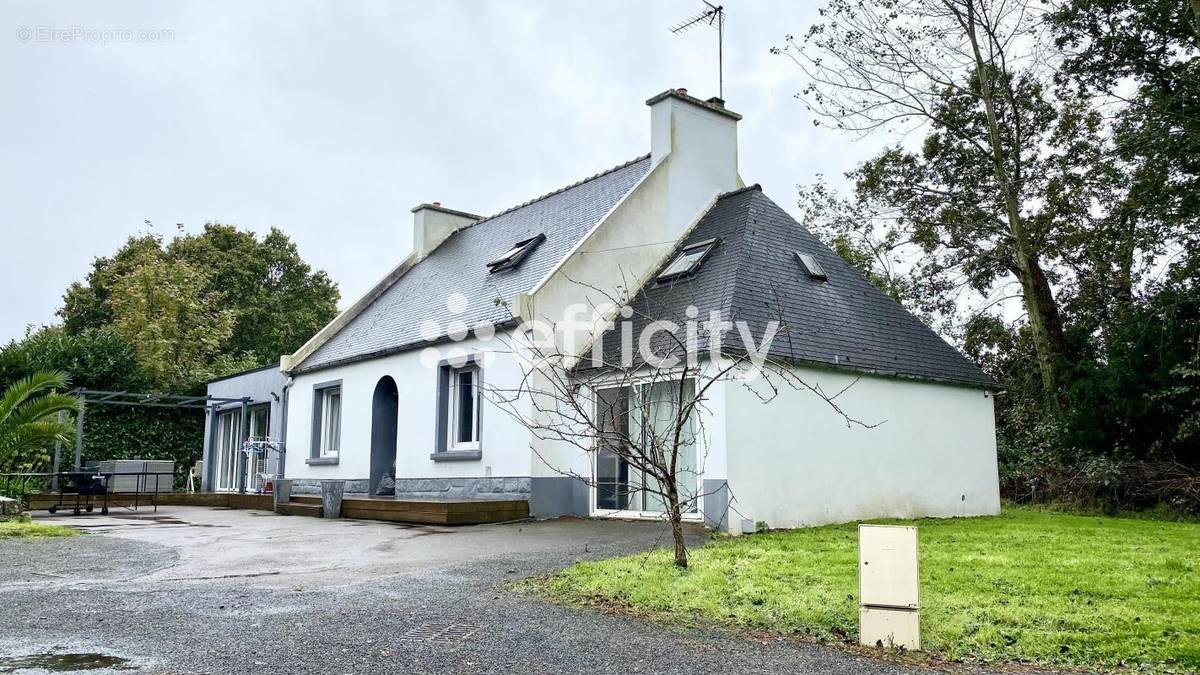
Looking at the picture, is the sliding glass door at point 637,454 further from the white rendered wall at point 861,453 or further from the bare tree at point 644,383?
the white rendered wall at point 861,453

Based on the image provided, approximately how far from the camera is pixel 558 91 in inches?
603

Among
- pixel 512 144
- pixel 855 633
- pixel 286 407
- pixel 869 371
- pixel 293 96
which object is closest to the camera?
pixel 855 633

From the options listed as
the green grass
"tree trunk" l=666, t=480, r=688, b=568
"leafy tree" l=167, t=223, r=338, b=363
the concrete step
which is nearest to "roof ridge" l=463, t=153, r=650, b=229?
the concrete step

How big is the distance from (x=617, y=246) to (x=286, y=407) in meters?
10.4

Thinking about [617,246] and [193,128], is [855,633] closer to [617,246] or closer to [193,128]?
[617,246]

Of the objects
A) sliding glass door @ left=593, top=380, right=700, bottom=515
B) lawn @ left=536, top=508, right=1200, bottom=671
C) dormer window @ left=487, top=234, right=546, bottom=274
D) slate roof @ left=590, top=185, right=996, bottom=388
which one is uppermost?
dormer window @ left=487, top=234, right=546, bottom=274

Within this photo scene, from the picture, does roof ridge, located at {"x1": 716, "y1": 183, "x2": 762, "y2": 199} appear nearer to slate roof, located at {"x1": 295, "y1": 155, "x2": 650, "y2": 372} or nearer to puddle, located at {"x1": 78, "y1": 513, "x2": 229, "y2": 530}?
slate roof, located at {"x1": 295, "y1": 155, "x2": 650, "y2": 372}

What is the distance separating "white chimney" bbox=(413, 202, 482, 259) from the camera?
23.1 meters

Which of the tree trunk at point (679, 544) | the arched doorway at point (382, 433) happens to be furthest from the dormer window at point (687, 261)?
the tree trunk at point (679, 544)

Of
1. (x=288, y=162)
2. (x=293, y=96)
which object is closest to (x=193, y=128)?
(x=293, y=96)

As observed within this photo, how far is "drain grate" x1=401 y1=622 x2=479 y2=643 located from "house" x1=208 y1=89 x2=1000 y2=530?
618cm

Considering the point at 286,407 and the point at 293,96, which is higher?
the point at 293,96

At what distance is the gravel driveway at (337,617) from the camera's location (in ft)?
16.9

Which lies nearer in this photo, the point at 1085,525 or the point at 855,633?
the point at 855,633
